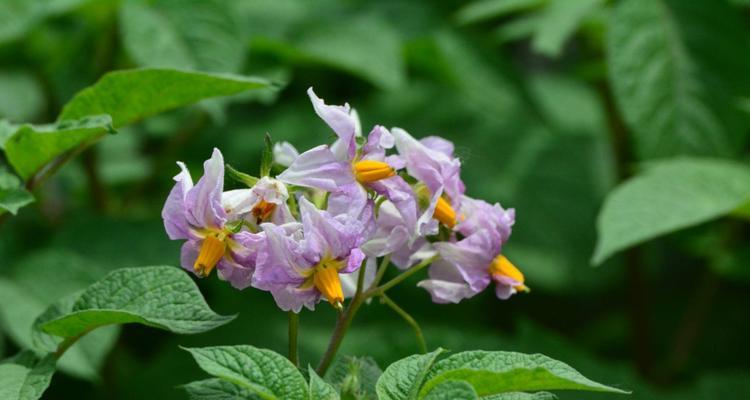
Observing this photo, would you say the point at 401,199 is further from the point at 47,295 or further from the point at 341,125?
A: the point at 47,295

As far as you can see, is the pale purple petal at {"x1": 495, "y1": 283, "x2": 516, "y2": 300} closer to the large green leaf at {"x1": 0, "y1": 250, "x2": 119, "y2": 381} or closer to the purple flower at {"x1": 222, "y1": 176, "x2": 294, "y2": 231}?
the purple flower at {"x1": 222, "y1": 176, "x2": 294, "y2": 231}

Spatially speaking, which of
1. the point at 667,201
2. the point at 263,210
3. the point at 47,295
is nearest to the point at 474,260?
the point at 263,210

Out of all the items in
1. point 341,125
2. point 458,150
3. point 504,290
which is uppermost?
point 341,125

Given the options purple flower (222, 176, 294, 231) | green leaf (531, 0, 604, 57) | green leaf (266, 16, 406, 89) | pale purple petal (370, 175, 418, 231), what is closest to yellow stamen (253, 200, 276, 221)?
purple flower (222, 176, 294, 231)

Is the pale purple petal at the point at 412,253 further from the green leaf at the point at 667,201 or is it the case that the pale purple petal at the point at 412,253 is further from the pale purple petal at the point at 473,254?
the green leaf at the point at 667,201

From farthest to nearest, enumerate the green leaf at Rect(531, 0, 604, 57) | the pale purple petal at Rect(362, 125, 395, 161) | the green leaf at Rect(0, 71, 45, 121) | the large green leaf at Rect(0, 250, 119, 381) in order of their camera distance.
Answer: the green leaf at Rect(0, 71, 45, 121), the green leaf at Rect(531, 0, 604, 57), the large green leaf at Rect(0, 250, 119, 381), the pale purple petal at Rect(362, 125, 395, 161)

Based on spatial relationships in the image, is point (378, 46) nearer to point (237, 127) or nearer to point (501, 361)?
point (237, 127)

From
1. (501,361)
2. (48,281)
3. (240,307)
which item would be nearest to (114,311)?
(501,361)
